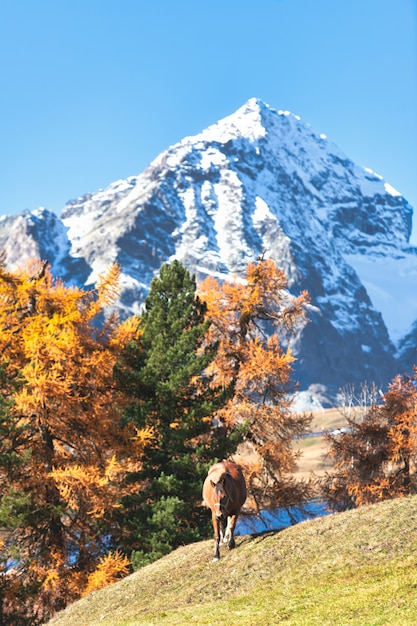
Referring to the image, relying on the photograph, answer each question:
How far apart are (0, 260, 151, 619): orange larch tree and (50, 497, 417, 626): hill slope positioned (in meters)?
6.93

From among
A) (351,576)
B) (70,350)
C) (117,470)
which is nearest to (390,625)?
(351,576)

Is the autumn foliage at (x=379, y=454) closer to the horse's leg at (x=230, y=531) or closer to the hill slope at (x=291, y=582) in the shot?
the hill slope at (x=291, y=582)

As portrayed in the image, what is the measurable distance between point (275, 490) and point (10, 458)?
15396mm

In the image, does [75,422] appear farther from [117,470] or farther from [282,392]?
[282,392]

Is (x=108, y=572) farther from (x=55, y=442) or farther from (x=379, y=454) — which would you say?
(x=379, y=454)

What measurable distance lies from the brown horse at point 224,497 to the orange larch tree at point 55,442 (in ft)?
28.2

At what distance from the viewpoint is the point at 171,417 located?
3080 centimetres

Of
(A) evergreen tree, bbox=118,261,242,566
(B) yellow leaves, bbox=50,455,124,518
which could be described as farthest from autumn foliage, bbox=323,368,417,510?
(B) yellow leaves, bbox=50,455,124,518

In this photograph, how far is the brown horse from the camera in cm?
1828

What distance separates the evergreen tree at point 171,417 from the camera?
28016 millimetres

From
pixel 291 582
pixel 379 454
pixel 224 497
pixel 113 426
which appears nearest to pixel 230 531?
pixel 224 497

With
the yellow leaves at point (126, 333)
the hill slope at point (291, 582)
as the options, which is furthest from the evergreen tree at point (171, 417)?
the hill slope at point (291, 582)

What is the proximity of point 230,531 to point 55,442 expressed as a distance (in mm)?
13036

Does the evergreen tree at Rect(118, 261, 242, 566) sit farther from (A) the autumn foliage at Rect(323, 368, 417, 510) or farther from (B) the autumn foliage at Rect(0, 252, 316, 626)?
(A) the autumn foliage at Rect(323, 368, 417, 510)
